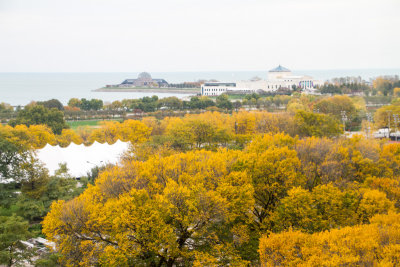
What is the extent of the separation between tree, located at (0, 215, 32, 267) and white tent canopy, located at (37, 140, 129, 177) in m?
14.7

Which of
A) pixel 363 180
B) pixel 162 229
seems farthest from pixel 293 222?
pixel 363 180

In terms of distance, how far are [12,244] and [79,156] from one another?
17630 mm

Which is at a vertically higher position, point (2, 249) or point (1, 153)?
point (1, 153)

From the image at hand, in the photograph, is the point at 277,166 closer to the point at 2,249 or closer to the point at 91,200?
the point at 91,200

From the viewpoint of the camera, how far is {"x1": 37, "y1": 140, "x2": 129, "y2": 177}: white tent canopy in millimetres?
34375

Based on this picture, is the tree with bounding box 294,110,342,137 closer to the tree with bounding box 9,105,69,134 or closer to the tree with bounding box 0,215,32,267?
the tree with bounding box 0,215,32,267

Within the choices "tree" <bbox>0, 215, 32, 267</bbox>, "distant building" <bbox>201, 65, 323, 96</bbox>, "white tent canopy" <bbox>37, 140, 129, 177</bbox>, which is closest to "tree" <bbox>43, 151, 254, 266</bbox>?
"tree" <bbox>0, 215, 32, 267</bbox>

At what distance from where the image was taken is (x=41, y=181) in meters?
28.1

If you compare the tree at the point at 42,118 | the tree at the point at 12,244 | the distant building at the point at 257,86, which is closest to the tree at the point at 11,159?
the tree at the point at 12,244

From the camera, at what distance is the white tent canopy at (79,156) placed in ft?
113

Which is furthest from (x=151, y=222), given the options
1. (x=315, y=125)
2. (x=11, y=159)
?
(x=315, y=125)

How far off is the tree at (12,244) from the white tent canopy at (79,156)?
14.7m

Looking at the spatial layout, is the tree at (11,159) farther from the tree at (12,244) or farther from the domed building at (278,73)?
the domed building at (278,73)

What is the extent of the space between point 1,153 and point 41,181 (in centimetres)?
378
